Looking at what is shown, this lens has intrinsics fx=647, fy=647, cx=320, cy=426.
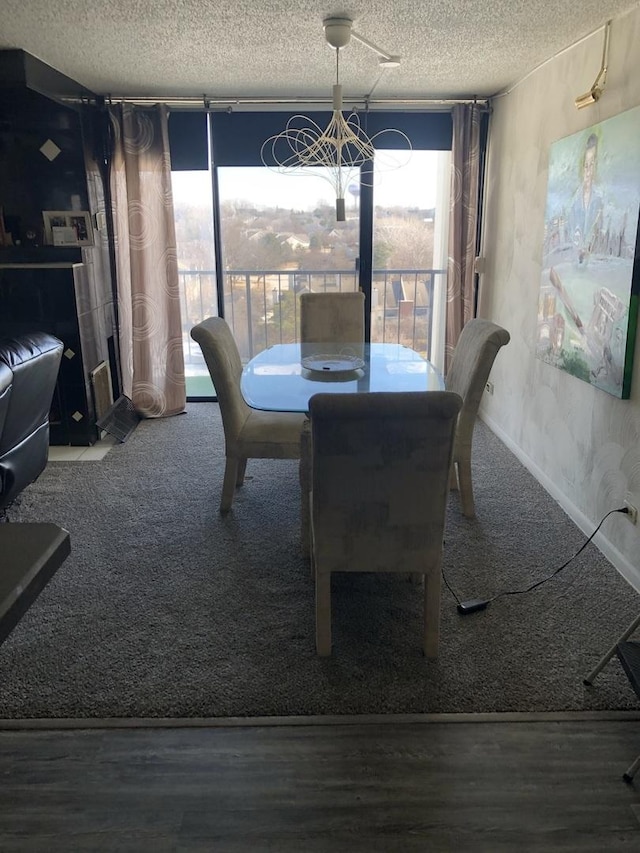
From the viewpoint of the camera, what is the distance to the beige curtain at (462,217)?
446 cm

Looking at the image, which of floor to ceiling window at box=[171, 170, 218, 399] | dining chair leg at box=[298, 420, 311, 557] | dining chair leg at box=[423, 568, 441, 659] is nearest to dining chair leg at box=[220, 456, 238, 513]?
dining chair leg at box=[298, 420, 311, 557]

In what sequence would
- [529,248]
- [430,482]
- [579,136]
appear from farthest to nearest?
[529,248] → [579,136] → [430,482]

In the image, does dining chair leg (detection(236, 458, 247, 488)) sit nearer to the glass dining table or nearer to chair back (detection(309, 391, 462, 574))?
the glass dining table

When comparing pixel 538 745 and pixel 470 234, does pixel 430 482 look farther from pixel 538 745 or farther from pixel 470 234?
pixel 470 234

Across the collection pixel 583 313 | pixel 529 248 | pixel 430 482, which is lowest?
pixel 430 482

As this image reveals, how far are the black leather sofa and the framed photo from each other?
1.38 metres

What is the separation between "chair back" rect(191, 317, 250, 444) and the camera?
2922 mm

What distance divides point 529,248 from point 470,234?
947mm

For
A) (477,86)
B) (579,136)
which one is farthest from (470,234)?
(579,136)

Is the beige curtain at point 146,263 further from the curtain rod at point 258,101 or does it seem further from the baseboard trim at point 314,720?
the baseboard trim at point 314,720

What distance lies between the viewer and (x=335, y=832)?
1536 millimetres

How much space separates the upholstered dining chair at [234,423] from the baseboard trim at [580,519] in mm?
1365

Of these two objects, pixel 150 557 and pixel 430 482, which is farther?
pixel 150 557

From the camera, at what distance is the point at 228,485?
3.20 m
